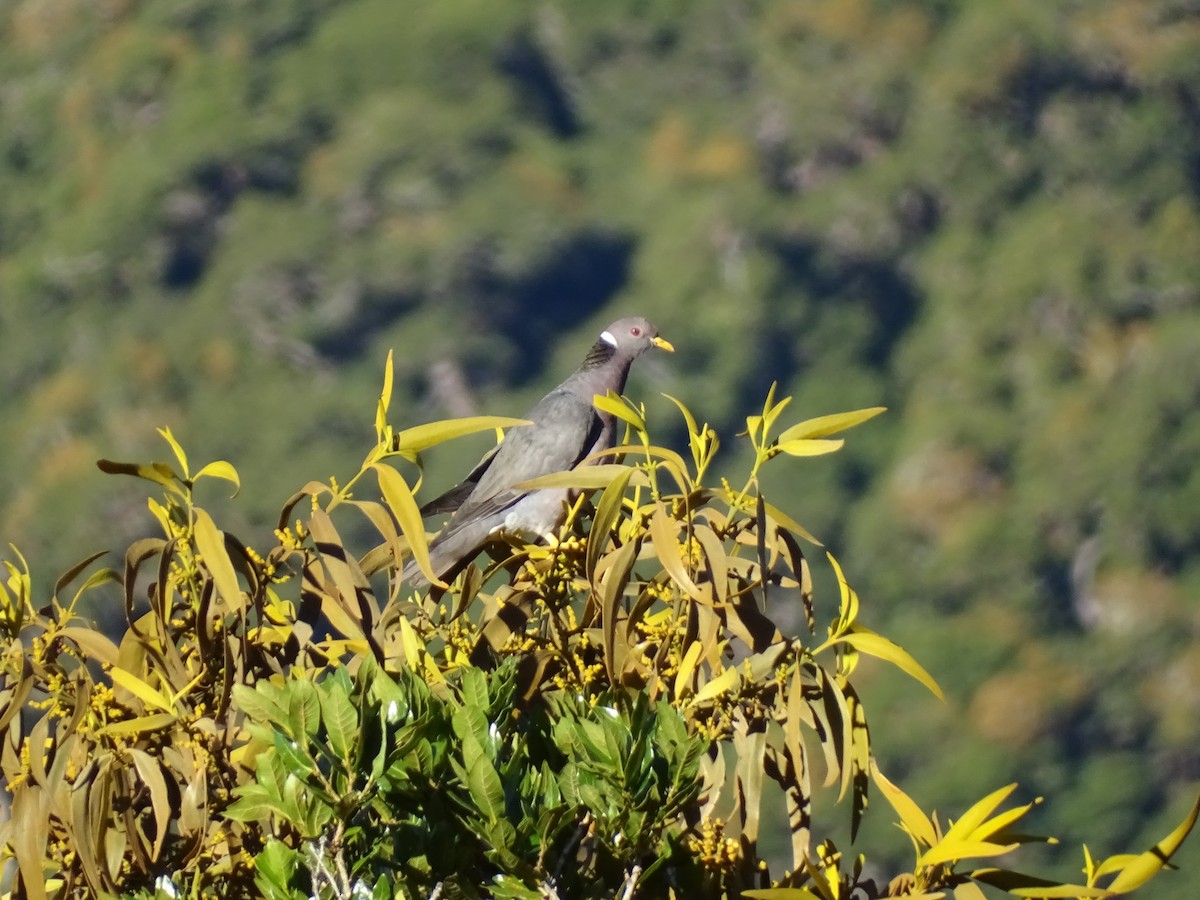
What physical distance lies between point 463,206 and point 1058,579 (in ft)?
38.8

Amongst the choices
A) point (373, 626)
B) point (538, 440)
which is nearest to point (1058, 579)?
point (538, 440)

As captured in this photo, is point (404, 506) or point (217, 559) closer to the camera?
point (217, 559)

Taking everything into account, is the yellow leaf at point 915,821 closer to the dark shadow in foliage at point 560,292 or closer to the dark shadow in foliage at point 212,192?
the dark shadow in foliage at point 560,292

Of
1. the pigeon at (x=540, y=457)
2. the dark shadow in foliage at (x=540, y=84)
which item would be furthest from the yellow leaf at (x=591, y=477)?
the dark shadow in foliage at (x=540, y=84)

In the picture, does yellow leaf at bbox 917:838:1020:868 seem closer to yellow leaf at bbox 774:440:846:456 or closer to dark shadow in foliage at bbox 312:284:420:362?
yellow leaf at bbox 774:440:846:456

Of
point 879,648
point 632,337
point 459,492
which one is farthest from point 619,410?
point 632,337

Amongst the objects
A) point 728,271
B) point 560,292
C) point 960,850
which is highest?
point 960,850

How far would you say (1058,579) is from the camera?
79.6ft

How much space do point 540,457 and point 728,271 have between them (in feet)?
73.4

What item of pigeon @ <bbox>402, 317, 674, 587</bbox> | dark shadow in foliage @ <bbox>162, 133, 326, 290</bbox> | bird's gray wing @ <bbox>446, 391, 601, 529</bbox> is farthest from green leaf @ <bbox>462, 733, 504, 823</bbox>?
dark shadow in foliage @ <bbox>162, 133, 326, 290</bbox>

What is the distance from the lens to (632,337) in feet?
21.0

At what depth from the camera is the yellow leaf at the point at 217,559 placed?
248 cm

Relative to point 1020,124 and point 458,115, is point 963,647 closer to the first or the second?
point 1020,124

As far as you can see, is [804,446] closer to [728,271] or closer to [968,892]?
[968,892]
